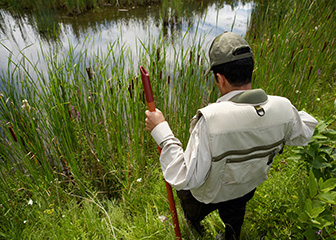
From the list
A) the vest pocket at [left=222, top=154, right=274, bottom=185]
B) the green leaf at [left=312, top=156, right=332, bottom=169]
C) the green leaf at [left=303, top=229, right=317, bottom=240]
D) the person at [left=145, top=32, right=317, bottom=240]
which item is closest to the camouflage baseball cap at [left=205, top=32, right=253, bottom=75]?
the person at [left=145, top=32, right=317, bottom=240]

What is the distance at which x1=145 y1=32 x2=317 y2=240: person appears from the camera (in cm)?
101

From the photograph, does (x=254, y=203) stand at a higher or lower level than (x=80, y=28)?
lower

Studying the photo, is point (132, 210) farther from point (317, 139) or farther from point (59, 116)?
point (317, 139)

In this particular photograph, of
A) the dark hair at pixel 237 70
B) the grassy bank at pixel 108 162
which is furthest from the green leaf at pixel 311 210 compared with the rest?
the dark hair at pixel 237 70

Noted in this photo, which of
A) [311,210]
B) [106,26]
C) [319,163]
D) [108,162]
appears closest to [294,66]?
[319,163]

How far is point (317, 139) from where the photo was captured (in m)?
1.39

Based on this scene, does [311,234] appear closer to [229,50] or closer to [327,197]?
[327,197]

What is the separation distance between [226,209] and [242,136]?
66cm

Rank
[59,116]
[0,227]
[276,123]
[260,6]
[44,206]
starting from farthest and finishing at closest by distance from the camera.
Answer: [260,6] → [59,116] → [44,206] → [0,227] → [276,123]

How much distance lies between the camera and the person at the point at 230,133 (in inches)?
39.9

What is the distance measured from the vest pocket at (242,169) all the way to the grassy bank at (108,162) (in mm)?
247

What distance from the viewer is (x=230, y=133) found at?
3.31ft

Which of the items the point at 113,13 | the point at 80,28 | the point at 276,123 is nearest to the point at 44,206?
the point at 276,123

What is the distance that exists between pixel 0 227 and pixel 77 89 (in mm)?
1361
